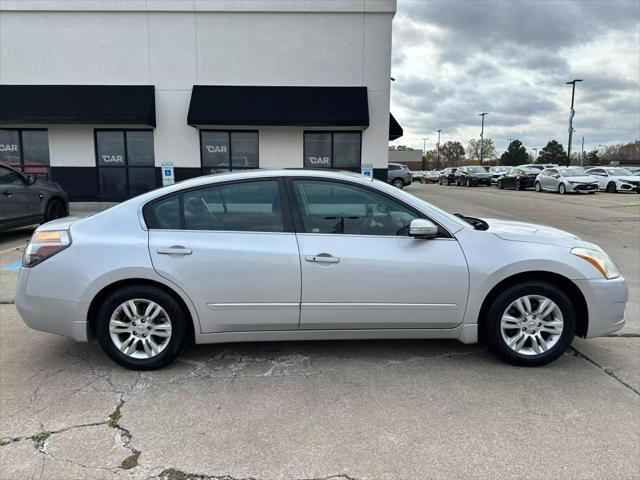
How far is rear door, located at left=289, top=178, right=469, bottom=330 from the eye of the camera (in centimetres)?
352

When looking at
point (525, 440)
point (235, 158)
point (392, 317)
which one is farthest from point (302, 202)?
point (235, 158)

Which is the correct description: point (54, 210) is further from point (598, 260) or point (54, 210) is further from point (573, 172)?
point (573, 172)

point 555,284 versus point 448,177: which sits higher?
point 448,177

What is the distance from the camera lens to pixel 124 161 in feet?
49.9

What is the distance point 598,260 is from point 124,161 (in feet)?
48.0

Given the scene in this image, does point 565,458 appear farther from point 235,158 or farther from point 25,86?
point 25,86

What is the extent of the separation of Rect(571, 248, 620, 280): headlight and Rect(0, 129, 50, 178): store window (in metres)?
16.1

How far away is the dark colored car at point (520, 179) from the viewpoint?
29094 mm

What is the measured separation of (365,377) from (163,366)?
159 centimetres

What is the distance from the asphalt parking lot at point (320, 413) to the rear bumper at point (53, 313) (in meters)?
0.36

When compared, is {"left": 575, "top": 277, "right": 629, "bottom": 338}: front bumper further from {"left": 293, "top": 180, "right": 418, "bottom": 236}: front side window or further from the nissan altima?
{"left": 293, "top": 180, "right": 418, "bottom": 236}: front side window

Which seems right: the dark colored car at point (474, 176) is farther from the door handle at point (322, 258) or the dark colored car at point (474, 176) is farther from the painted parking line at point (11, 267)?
the door handle at point (322, 258)

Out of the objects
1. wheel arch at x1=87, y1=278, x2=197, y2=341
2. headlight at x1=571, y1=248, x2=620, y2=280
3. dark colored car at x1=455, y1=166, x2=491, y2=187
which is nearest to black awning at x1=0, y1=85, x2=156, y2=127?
wheel arch at x1=87, y1=278, x2=197, y2=341

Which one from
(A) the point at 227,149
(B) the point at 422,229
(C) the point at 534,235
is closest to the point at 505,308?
(C) the point at 534,235
